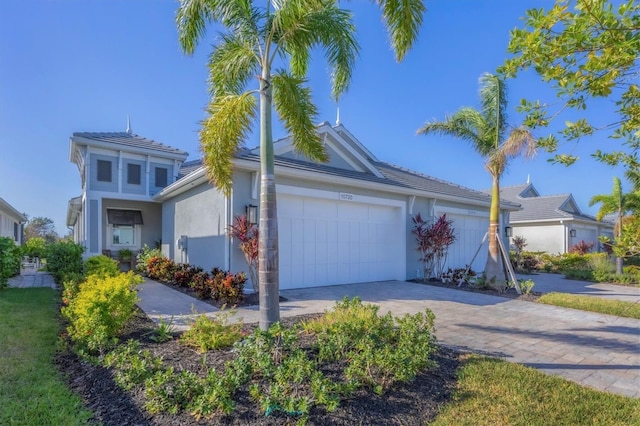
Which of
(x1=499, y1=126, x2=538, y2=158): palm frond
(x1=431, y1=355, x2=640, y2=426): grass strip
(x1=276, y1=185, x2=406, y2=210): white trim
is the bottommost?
(x1=431, y1=355, x2=640, y2=426): grass strip

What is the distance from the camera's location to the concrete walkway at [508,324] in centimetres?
475

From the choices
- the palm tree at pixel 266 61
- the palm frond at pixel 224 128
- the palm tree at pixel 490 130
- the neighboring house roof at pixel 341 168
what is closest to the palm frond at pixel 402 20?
the palm tree at pixel 266 61

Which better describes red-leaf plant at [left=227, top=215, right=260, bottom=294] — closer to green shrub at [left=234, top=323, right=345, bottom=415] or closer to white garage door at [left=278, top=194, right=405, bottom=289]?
white garage door at [left=278, top=194, right=405, bottom=289]

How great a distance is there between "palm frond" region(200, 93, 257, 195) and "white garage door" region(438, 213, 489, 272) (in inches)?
409

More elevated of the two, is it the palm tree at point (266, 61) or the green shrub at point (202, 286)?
the palm tree at point (266, 61)

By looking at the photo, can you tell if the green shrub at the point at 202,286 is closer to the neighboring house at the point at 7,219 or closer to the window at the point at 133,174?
the window at the point at 133,174

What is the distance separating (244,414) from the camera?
3197 mm

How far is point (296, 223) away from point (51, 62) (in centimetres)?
871

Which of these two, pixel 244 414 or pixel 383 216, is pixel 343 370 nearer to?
pixel 244 414

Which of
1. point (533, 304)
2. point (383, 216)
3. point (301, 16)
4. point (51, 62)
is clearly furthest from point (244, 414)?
point (51, 62)

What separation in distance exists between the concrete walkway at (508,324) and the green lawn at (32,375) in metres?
1.81

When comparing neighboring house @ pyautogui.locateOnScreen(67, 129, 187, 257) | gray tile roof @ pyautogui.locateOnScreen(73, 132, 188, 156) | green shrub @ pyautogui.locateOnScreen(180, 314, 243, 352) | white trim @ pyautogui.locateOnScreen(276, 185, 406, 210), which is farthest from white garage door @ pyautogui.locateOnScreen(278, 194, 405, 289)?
gray tile roof @ pyautogui.locateOnScreen(73, 132, 188, 156)

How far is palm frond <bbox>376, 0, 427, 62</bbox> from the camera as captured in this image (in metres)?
5.36

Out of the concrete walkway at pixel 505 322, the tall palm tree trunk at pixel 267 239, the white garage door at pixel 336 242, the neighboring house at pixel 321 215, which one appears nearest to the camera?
the concrete walkway at pixel 505 322
